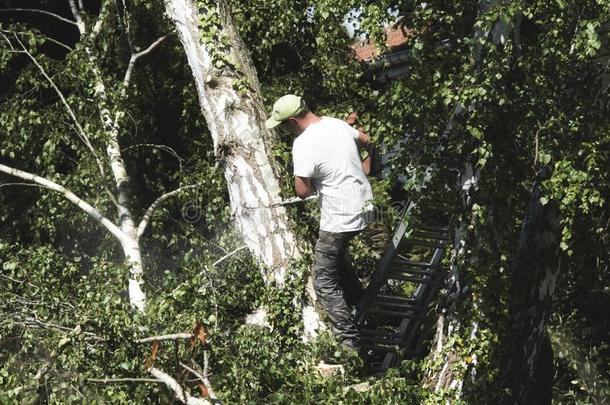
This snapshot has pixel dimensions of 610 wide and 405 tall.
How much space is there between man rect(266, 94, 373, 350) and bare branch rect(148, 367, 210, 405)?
1237mm

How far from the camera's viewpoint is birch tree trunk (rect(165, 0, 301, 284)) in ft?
25.5

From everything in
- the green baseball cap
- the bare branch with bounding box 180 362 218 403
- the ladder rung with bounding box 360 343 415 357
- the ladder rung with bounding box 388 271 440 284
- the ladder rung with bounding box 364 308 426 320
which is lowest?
the ladder rung with bounding box 360 343 415 357

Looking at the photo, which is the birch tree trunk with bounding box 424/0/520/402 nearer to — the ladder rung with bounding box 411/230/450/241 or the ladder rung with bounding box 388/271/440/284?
the ladder rung with bounding box 411/230/450/241

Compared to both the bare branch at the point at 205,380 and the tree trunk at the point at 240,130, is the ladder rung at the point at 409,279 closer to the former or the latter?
the tree trunk at the point at 240,130

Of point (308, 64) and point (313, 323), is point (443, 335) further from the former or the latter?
point (308, 64)

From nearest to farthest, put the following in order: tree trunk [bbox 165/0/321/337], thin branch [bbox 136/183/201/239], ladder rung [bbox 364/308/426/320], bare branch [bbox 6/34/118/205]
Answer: tree trunk [bbox 165/0/321/337] → ladder rung [bbox 364/308/426/320] → bare branch [bbox 6/34/118/205] → thin branch [bbox 136/183/201/239]

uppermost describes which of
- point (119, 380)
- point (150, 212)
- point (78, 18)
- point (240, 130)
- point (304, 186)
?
A: point (78, 18)

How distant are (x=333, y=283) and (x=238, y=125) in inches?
52.3

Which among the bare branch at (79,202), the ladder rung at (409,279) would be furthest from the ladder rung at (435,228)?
the bare branch at (79,202)

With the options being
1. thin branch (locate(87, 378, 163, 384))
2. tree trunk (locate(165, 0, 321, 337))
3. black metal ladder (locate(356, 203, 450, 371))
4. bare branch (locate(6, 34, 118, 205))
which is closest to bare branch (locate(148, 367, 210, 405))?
thin branch (locate(87, 378, 163, 384))

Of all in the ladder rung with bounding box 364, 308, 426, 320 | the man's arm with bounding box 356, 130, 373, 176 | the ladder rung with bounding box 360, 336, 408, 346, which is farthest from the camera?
the ladder rung with bounding box 360, 336, 408, 346

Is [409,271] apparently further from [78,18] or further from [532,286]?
[78,18]

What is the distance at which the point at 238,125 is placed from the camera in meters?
8.02

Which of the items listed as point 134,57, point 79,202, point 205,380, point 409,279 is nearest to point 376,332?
point 409,279
